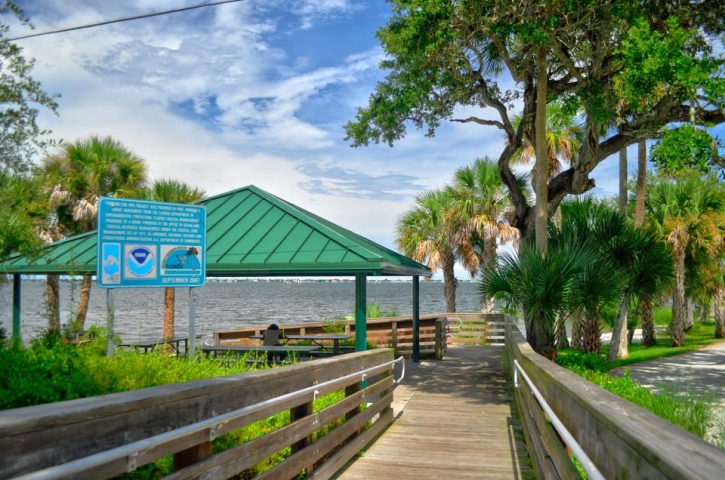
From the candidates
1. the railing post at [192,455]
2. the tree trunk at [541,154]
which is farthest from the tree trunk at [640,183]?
the railing post at [192,455]

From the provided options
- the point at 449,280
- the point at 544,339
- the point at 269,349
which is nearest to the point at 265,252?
the point at 269,349

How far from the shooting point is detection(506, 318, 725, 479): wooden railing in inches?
67.7

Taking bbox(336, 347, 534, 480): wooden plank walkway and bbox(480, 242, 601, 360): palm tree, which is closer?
bbox(336, 347, 534, 480): wooden plank walkway

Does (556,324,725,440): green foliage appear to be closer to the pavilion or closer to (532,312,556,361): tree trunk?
(532,312,556,361): tree trunk

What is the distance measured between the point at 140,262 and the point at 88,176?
17189mm

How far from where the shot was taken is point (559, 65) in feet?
49.7

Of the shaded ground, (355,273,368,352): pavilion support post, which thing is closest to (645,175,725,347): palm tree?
the shaded ground

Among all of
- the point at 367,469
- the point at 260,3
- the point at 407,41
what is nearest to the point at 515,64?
the point at 407,41

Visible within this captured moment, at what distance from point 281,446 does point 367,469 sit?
192 cm

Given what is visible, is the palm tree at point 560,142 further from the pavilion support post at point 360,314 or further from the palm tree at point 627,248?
the pavilion support post at point 360,314

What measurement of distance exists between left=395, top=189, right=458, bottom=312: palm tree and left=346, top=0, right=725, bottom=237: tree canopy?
35.7ft

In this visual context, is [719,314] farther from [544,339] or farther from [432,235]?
[544,339]

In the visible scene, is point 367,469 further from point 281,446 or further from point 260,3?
point 260,3

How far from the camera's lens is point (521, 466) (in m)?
6.36
